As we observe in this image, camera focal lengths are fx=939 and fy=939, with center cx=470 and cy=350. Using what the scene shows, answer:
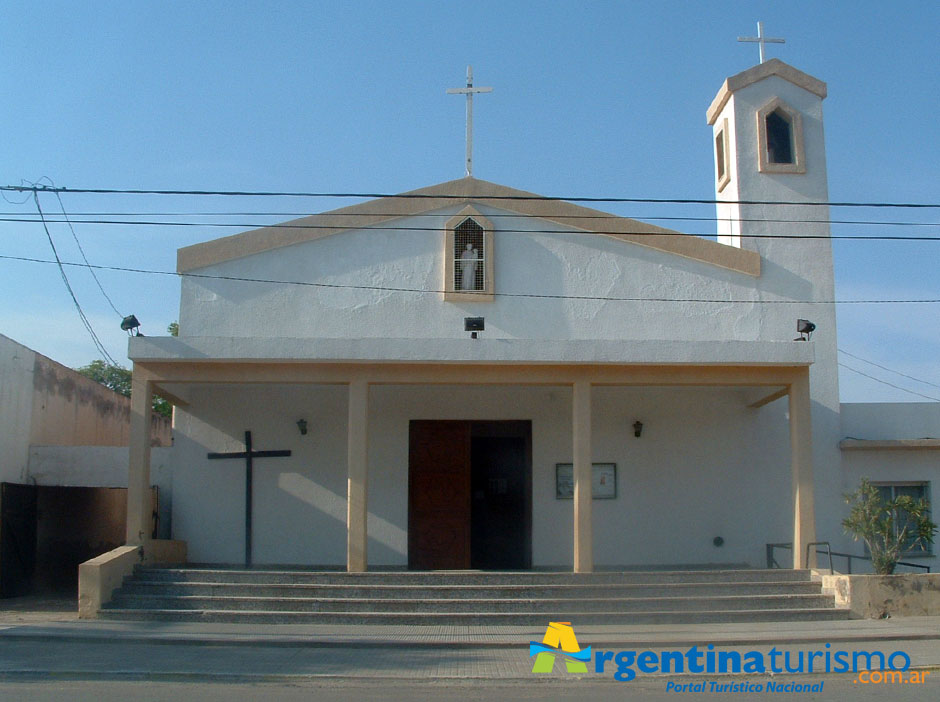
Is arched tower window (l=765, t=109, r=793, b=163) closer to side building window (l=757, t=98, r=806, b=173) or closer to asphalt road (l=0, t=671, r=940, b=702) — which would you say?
side building window (l=757, t=98, r=806, b=173)

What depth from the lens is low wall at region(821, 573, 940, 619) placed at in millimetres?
12102

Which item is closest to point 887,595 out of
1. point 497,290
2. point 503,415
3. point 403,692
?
point 503,415

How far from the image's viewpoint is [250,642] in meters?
10.5

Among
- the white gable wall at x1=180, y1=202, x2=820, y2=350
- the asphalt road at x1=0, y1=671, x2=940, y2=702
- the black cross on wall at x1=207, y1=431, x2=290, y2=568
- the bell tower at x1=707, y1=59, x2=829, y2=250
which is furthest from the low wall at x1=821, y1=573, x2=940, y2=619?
the black cross on wall at x1=207, y1=431, x2=290, y2=568

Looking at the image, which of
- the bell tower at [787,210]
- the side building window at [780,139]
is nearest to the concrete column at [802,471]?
the bell tower at [787,210]

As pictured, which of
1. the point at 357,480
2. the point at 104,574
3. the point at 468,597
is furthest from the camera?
the point at 357,480

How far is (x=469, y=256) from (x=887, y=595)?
7.92 meters

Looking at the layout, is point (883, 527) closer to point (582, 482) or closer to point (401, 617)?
point (582, 482)

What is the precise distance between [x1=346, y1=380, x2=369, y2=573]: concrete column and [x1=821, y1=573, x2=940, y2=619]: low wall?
6329 millimetres

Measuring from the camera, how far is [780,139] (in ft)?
55.3

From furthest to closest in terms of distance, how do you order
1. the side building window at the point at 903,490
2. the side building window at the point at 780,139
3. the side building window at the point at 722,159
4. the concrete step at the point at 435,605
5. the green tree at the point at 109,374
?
Result: the green tree at the point at 109,374 → the side building window at the point at 722,159 → the side building window at the point at 780,139 → the side building window at the point at 903,490 → the concrete step at the point at 435,605

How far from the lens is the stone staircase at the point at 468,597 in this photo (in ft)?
39.0

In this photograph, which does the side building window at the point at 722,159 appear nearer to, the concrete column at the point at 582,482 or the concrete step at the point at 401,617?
the concrete column at the point at 582,482

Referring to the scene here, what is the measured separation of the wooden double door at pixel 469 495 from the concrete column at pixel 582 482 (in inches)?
87.9
